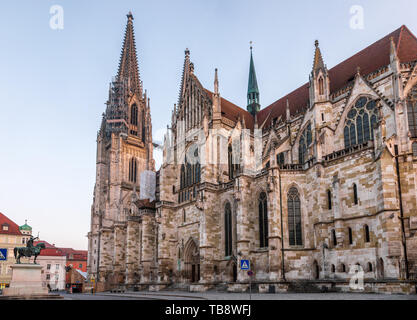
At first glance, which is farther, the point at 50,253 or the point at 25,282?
the point at 50,253

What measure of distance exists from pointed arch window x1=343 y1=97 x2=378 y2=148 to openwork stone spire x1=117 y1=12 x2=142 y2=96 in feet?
148

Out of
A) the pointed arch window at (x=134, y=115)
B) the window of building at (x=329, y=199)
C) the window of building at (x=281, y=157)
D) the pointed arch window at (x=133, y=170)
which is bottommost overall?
the window of building at (x=329, y=199)

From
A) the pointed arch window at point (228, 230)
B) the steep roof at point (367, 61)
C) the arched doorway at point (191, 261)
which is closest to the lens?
the steep roof at point (367, 61)

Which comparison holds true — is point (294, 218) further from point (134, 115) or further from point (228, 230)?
point (134, 115)

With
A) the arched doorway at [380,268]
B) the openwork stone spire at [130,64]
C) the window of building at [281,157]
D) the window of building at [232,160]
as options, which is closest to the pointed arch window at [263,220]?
the window of building at [281,157]

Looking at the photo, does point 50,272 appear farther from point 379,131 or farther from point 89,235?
point 379,131

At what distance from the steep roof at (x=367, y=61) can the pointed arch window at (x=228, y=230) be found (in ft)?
36.1

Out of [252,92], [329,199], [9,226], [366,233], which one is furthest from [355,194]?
[9,226]

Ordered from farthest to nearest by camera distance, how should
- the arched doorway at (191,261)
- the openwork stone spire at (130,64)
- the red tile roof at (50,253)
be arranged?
the red tile roof at (50,253)
the openwork stone spire at (130,64)
the arched doorway at (191,261)

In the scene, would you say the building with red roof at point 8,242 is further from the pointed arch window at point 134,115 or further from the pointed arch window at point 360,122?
the pointed arch window at point 360,122

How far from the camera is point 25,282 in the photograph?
18.4 m

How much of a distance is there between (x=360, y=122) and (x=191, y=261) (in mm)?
18772

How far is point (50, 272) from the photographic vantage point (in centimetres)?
6912

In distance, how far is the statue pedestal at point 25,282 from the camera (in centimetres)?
1795
